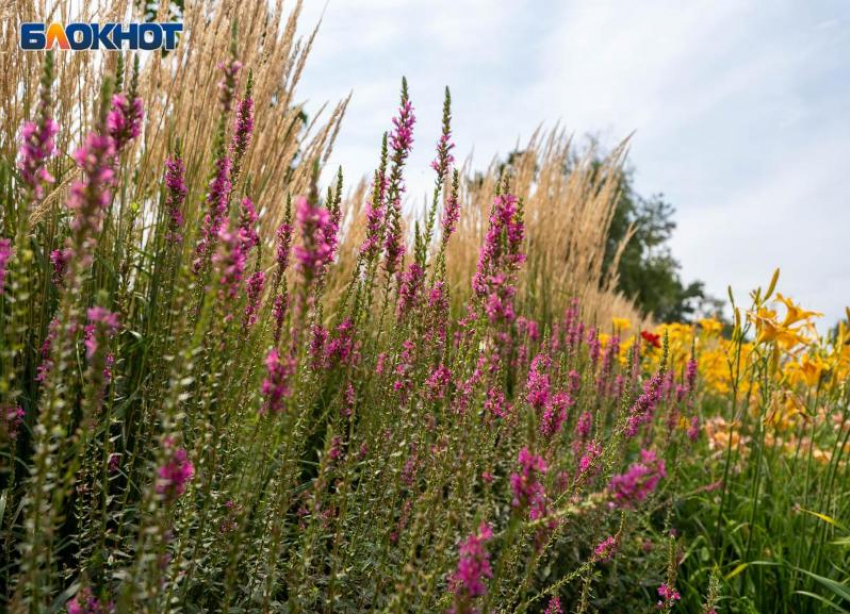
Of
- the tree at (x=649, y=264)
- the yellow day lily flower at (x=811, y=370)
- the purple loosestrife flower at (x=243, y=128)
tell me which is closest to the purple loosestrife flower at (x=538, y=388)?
the purple loosestrife flower at (x=243, y=128)

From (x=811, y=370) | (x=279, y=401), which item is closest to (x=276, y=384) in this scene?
(x=279, y=401)

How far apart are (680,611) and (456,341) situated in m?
1.54

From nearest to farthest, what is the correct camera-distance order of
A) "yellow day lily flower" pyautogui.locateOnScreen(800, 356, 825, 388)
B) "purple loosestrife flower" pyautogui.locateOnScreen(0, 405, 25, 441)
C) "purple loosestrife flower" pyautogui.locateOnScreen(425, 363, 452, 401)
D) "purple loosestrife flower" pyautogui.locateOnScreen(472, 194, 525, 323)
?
"purple loosestrife flower" pyautogui.locateOnScreen(0, 405, 25, 441)
"purple loosestrife flower" pyautogui.locateOnScreen(472, 194, 525, 323)
"purple loosestrife flower" pyautogui.locateOnScreen(425, 363, 452, 401)
"yellow day lily flower" pyautogui.locateOnScreen(800, 356, 825, 388)

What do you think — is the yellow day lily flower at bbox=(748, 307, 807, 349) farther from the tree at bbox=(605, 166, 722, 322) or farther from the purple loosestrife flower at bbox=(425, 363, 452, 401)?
the tree at bbox=(605, 166, 722, 322)

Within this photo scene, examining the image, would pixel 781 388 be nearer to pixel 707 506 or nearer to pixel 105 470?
pixel 707 506

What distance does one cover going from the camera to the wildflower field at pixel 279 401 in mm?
1118

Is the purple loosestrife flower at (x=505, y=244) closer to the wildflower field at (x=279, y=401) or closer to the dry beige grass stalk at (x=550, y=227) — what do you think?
the wildflower field at (x=279, y=401)

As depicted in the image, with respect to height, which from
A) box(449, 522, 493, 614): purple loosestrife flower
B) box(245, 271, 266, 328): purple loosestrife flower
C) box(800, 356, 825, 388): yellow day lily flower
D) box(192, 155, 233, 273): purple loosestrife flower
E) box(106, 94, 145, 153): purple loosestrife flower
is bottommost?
box(449, 522, 493, 614): purple loosestrife flower

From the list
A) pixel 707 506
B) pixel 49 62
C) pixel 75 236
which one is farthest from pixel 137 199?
pixel 707 506

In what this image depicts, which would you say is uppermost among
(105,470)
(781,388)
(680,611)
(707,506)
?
(781,388)

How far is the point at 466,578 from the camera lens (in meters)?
Answer: 1.07

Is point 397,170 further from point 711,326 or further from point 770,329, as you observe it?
point 711,326

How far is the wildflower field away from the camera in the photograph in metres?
1.12

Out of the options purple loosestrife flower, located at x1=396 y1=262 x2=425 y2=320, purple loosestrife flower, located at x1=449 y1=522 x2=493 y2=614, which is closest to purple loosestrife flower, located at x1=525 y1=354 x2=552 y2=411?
purple loosestrife flower, located at x1=396 y1=262 x2=425 y2=320
